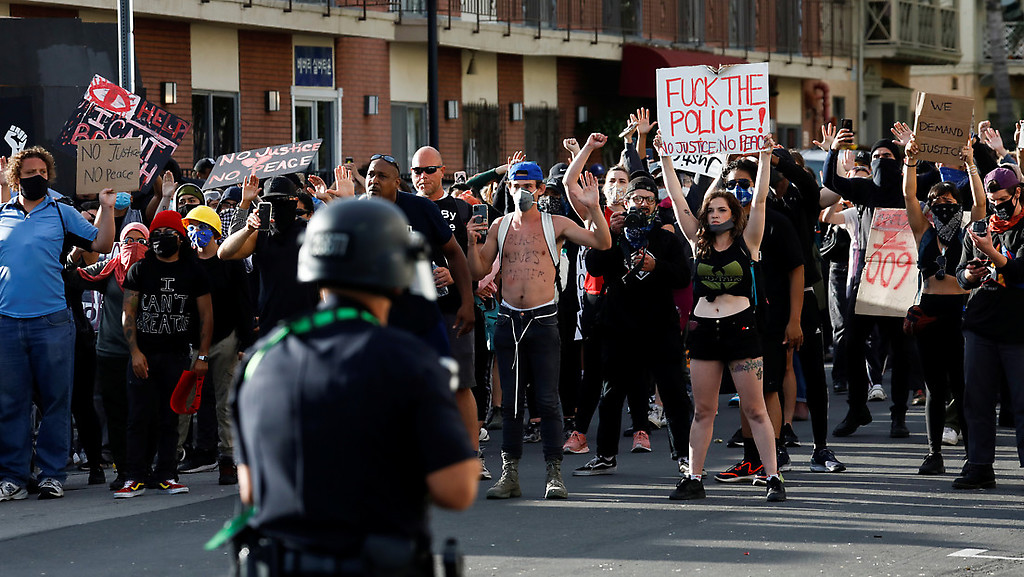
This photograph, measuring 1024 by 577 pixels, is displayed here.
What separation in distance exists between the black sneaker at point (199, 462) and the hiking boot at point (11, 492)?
1.29 metres

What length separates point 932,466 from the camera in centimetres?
1005

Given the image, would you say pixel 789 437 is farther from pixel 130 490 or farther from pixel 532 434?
pixel 130 490

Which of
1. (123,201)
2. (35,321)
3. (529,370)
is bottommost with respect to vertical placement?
(529,370)

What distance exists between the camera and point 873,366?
1455 cm

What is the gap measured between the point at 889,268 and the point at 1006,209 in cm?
241

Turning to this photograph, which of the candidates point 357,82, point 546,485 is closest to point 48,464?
point 546,485

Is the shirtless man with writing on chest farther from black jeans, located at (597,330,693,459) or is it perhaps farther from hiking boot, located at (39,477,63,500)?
hiking boot, located at (39,477,63,500)

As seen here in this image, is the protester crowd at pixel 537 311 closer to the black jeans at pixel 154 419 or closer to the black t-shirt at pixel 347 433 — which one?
the black jeans at pixel 154 419

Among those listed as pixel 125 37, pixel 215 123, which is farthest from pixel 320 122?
pixel 125 37

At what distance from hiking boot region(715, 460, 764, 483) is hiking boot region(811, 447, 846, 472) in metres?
0.65

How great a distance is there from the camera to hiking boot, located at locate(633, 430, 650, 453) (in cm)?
1137

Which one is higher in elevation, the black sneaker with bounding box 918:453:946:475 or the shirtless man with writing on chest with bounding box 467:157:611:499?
the shirtless man with writing on chest with bounding box 467:157:611:499

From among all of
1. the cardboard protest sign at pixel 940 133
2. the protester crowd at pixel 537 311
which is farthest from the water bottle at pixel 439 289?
the cardboard protest sign at pixel 940 133

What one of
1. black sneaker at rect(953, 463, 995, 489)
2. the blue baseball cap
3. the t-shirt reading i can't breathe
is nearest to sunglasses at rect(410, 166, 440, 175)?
the blue baseball cap
